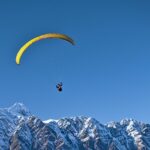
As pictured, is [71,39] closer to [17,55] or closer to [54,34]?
[54,34]

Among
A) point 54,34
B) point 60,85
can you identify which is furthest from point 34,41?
point 60,85

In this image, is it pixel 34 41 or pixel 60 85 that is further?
pixel 60 85

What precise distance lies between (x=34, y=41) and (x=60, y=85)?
11.4 m

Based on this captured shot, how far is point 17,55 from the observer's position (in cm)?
5859

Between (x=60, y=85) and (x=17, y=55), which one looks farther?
(x=60, y=85)

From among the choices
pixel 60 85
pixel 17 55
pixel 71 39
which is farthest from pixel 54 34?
pixel 60 85

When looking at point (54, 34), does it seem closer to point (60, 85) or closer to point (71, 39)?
point (71, 39)

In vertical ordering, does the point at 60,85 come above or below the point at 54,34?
below

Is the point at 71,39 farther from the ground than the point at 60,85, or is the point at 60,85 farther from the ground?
the point at 71,39

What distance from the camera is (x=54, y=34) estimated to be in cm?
5759

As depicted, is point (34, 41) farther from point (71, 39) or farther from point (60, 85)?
point (60, 85)

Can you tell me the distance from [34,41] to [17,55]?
339 centimetres

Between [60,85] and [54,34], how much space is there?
1124cm

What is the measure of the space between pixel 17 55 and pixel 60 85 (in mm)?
10483
